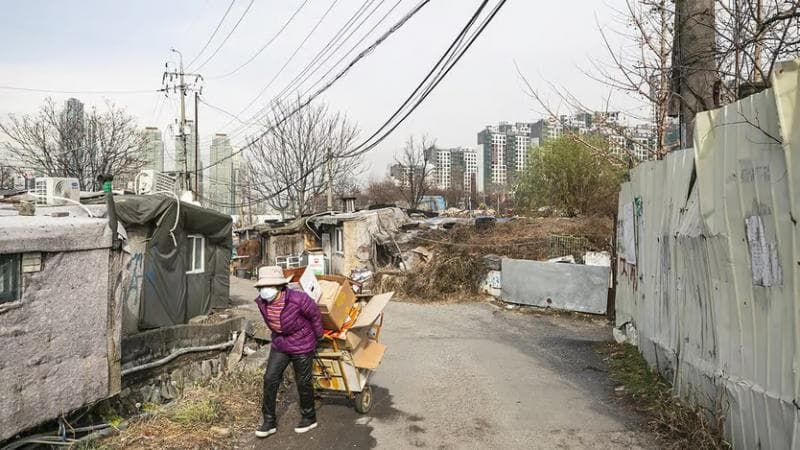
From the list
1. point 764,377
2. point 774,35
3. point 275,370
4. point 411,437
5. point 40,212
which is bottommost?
point 411,437

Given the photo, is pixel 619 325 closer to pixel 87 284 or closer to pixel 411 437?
pixel 411 437

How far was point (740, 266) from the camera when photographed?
3861 mm

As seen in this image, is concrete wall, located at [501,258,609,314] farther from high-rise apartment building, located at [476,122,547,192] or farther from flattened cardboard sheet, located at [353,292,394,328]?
high-rise apartment building, located at [476,122,547,192]

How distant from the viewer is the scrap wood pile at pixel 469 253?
16.1 m

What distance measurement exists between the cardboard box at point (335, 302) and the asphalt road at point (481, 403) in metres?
1.09

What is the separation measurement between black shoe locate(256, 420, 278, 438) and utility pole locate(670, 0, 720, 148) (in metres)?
5.76

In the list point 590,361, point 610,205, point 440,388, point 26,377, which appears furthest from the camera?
point 610,205

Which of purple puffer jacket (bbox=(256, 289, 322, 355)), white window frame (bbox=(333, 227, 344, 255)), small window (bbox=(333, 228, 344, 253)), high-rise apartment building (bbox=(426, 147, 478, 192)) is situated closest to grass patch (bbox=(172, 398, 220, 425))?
purple puffer jacket (bbox=(256, 289, 322, 355))

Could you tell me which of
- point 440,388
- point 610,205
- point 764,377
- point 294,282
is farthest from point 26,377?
point 610,205

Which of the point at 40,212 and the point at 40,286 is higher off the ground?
the point at 40,212

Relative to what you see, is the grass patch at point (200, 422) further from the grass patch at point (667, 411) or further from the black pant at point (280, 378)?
the grass patch at point (667, 411)

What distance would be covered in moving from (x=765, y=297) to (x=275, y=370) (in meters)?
4.30

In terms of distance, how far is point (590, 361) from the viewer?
8.21 m

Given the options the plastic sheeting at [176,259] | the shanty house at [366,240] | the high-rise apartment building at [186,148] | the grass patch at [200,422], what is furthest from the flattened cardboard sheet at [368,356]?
the high-rise apartment building at [186,148]
